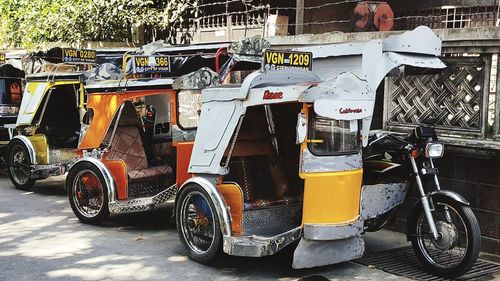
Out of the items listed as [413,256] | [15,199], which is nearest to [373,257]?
[413,256]

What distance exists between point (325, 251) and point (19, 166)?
679 cm

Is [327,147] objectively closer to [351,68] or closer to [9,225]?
[351,68]

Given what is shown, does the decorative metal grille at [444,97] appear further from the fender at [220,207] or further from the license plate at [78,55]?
the license plate at [78,55]

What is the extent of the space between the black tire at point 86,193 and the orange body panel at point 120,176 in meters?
0.20

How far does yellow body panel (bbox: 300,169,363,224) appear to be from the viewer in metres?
5.49

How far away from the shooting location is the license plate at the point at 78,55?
1031cm

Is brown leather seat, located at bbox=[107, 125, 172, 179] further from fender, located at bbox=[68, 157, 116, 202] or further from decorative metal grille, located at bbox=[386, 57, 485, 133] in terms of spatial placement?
decorative metal grille, located at bbox=[386, 57, 485, 133]

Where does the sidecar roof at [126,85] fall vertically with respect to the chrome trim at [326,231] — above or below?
above

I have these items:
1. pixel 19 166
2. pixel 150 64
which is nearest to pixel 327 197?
pixel 150 64

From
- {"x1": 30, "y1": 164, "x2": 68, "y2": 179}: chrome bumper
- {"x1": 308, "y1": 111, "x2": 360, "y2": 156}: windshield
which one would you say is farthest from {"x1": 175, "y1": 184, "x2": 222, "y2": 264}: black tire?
{"x1": 30, "y1": 164, "x2": 68, "y2": 179}: chrome bumper

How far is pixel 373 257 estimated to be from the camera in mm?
6574

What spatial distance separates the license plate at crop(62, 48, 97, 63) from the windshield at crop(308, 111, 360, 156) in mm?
6161

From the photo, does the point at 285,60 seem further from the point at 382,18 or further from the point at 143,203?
the point at 382,18

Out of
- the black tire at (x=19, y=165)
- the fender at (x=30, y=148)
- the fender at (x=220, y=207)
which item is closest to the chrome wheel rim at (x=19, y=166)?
the black tire at (x=19, y=165)
